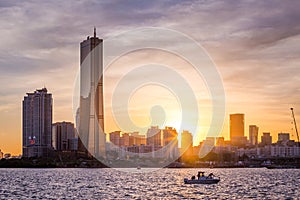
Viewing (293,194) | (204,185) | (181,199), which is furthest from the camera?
Result: (204,185)

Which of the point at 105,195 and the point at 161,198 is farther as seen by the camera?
the point at 105,195

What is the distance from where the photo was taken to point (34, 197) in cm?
10506

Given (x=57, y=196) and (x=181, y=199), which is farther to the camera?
(x=57, y=196)

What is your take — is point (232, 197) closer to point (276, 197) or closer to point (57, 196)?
point (276, 197)

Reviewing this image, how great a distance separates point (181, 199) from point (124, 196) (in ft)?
39.0

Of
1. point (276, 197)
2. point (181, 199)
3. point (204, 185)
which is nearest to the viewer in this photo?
point (181, 199)

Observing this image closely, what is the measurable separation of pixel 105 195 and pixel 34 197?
42.7ft

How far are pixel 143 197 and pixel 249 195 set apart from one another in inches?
837

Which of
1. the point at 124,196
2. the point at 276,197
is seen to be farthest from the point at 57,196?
the point at 276,197

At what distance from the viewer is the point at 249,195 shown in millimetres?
109938

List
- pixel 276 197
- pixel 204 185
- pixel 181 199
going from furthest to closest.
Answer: pixel 204 185, pixel 276 197, pixel 181 199

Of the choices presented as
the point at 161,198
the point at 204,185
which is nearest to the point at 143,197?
the point at 161,198

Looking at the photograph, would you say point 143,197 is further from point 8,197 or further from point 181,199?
point 8,197

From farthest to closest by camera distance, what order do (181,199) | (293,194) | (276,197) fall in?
1. (293,194)
2. (276,197)
3. (181,199)
